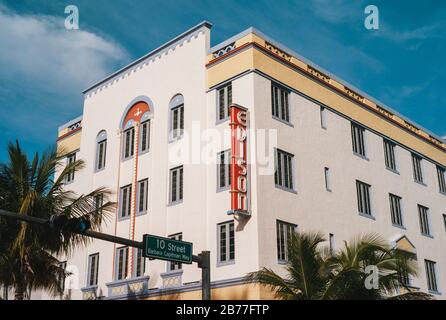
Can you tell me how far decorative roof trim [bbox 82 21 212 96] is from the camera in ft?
96.2

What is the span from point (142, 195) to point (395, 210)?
13870mm

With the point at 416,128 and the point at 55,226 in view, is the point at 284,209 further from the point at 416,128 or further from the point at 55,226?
the point at 416,128

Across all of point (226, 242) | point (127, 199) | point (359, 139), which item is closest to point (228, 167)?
point (226, 242)

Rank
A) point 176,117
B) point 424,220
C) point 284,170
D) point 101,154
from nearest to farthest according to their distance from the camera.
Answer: point 284,170
point 176,117
point 101,154
point 424,220

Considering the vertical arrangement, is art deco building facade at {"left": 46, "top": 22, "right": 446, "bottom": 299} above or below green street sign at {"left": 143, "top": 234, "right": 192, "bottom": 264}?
above

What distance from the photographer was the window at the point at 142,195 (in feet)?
96.6

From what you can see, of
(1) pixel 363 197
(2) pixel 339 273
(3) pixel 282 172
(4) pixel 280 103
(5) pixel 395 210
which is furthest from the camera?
(5) pixel 395 210

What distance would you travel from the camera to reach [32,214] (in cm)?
2008

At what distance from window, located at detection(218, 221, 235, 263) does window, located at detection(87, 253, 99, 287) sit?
8723mm

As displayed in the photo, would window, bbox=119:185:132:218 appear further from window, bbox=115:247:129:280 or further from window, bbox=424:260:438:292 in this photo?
window, bbox=424:260:438:292

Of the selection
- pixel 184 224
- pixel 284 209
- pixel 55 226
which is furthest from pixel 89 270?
pixel 55 226

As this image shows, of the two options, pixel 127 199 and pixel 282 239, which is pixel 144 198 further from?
pixel 282 239

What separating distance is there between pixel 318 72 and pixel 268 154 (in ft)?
23.8

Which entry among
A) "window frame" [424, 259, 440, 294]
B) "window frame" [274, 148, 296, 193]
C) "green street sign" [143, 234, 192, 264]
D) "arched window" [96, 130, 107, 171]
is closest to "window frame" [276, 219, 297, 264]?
"window frame" [274, 148, 296, 193]
